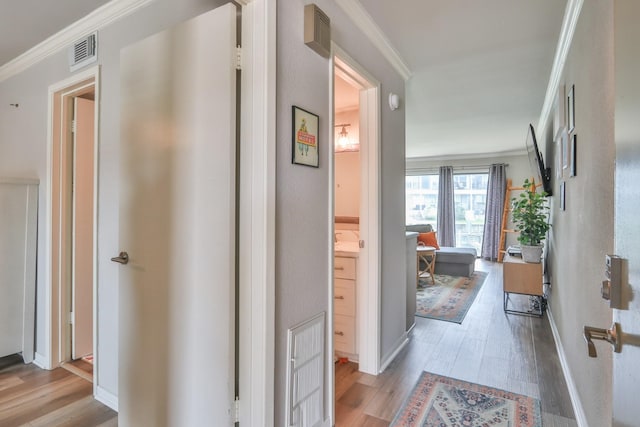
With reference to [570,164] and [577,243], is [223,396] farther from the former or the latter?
[570,164]

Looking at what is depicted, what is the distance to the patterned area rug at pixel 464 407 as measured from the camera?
73.7 inches

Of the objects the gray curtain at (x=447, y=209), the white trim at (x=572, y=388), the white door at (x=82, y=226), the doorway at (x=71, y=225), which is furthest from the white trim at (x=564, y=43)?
the gray curtain at (x=447, y=209)

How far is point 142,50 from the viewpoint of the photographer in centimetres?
163

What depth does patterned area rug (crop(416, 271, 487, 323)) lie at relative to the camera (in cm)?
386

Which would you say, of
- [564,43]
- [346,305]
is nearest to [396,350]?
[346,305]

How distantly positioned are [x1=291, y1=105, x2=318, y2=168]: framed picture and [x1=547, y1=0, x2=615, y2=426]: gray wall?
1.22m

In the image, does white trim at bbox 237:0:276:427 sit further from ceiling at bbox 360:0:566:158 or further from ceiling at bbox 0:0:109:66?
ceiling at bbox 0:0:109:66

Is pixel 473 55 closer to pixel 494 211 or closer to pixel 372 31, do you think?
pixel 372 31

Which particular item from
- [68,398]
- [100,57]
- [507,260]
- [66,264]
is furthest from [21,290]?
[507,260]

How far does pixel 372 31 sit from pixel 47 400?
3.19 metres

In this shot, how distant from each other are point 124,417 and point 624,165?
2.25 m

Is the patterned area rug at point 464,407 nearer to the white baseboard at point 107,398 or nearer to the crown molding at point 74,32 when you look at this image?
the white baseboard at point 107,398

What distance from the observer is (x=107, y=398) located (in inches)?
81.0

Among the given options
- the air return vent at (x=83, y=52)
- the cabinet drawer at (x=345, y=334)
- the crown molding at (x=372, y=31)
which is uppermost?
the crown molding at (x=372, y=31)
